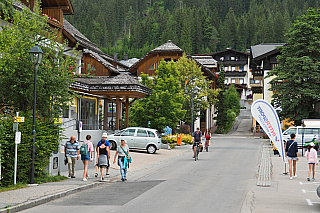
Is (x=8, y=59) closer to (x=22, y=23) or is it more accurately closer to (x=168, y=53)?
(x=22, y=23)

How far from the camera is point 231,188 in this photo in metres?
14.0

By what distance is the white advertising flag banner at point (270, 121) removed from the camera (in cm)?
1845

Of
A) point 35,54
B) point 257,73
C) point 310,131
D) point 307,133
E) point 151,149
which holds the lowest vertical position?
point 151,149

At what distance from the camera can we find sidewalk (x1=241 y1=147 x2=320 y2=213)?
413 inches

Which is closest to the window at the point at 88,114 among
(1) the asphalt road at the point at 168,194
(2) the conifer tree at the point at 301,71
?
(1) the asphalt road at the point at 168,194

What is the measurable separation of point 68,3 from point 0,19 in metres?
7.58

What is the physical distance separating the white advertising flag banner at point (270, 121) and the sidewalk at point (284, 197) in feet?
5.91

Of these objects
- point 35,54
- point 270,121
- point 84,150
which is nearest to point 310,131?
point 270,121

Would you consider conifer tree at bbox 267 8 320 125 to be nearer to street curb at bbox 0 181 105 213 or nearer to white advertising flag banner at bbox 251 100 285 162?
white advertising flag banner at bbox 251 100 285 162

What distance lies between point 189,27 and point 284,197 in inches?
4907

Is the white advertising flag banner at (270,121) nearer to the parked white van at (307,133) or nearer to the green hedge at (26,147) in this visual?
the green hedge at (26,147)

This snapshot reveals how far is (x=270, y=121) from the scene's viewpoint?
18641 mm

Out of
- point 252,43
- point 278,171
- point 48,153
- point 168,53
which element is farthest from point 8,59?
point 252,43

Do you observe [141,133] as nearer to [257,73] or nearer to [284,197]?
[284,197]
